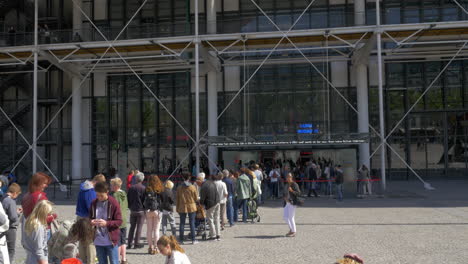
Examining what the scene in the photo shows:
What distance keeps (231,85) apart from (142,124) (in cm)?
588

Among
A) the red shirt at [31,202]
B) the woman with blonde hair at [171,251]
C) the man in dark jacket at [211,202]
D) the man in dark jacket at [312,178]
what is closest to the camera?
the woman with blonde hair at [171,251]

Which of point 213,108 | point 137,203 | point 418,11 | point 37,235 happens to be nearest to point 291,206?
point 137,203

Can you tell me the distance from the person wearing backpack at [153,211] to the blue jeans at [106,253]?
2.67m

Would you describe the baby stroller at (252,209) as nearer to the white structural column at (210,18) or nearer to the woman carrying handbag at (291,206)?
the woman carrying handbag at (291,206)

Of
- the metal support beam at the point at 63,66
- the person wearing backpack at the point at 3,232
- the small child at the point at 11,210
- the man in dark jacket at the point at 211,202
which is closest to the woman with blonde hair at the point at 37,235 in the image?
the person wearing backpack at the point at 3,232

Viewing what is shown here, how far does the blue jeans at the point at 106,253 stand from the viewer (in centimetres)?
596

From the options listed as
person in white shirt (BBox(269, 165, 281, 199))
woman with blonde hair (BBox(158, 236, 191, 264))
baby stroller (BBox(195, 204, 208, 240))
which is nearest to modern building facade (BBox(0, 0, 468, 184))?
person in white shirt (BBox(269, 165, 281, 199))

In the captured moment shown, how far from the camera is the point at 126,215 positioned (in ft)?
26.6

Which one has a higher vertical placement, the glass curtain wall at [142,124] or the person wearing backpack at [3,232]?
the glass curtain wall at [142,124]

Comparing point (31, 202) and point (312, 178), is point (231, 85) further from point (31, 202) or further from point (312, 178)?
point (31, 202)

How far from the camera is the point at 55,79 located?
27.3 meters

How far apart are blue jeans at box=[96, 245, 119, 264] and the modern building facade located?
14663 mm

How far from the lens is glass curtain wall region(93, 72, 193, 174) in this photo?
1016 inches

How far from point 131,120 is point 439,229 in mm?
19718
